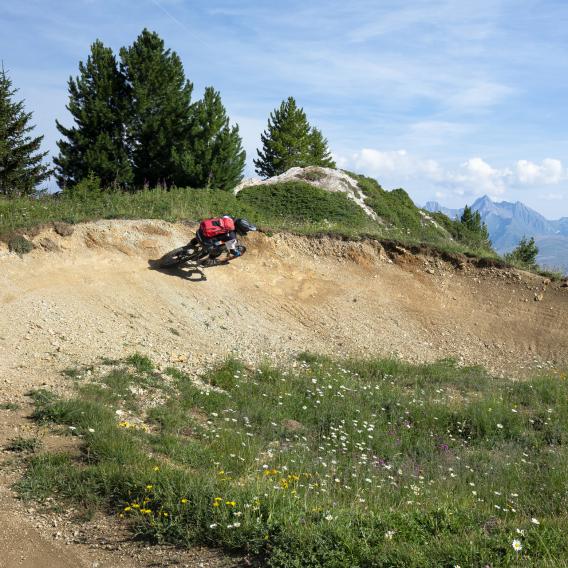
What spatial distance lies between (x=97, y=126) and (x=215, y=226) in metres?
24.6

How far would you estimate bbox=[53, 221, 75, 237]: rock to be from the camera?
14.1m

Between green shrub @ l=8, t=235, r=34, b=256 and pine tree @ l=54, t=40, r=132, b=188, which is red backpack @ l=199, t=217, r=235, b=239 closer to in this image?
green shrub @ l=8, t=235, r=34, b=256

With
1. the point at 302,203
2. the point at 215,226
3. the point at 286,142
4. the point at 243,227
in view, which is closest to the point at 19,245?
the point at 215,226

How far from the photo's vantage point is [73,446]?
718cm

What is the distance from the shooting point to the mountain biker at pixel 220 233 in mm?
14195

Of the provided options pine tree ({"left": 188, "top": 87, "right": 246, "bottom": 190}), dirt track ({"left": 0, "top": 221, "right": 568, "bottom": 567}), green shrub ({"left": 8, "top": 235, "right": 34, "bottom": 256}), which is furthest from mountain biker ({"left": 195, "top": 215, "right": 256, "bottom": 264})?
pine tree ({"left": 188, "top": 87, "right": 246, "bottom": 190})

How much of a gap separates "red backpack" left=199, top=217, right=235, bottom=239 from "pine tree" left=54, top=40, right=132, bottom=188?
21696 millimetres

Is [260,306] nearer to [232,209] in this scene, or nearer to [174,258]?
[174,258]

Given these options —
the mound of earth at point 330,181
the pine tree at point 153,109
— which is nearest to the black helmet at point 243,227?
the mound of earth at point 330,181

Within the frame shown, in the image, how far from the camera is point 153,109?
119ft

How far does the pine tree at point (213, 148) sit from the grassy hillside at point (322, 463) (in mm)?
22319

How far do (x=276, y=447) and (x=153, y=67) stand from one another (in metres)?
32.8

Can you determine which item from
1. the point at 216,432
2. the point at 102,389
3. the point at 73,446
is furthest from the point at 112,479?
the point at 102,389

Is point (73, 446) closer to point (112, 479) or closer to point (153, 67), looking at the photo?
point (112, 479)
